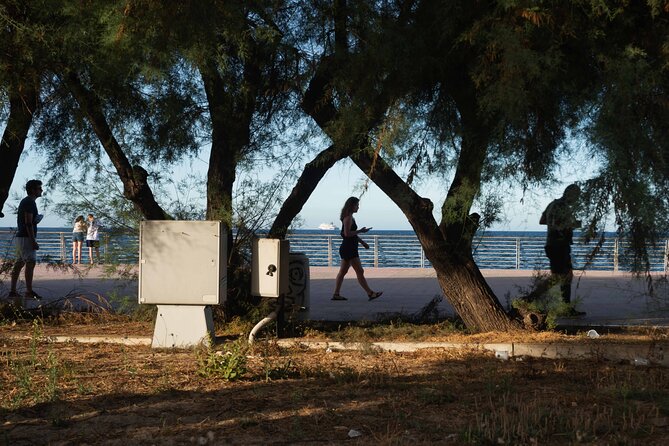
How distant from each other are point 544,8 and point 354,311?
6.16m

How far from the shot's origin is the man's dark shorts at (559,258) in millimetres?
10214

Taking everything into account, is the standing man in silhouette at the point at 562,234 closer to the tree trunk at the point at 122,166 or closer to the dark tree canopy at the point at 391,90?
the dark tree canopy at the point at 391,90

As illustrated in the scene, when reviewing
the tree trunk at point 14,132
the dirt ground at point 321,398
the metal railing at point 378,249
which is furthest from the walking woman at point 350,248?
the dirt ground at point 321,398

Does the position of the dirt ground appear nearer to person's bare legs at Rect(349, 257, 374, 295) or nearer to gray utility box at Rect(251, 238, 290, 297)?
gray utility box at Rect(251, 238, 290, 297)

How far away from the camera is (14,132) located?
11.0 metres

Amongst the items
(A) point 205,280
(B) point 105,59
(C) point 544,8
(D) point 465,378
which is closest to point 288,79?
(B) point 105,59

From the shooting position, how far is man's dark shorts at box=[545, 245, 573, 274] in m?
10.2

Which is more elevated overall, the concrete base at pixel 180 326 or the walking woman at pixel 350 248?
the walking woman at pixel 350 248

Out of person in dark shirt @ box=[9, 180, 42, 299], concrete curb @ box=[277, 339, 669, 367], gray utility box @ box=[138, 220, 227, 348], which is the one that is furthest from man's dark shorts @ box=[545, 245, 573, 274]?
person in dark shirt @ box=[9, 180, 42, 299]

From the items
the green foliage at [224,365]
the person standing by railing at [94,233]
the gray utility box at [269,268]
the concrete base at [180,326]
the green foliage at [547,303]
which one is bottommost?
the green foliage at [224,365]

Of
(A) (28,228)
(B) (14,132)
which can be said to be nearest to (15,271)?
(A) (28,228)

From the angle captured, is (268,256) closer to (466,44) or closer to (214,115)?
(214,115)

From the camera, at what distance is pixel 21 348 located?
8703 millimetres

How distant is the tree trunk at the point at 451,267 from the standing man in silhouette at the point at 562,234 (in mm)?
963
